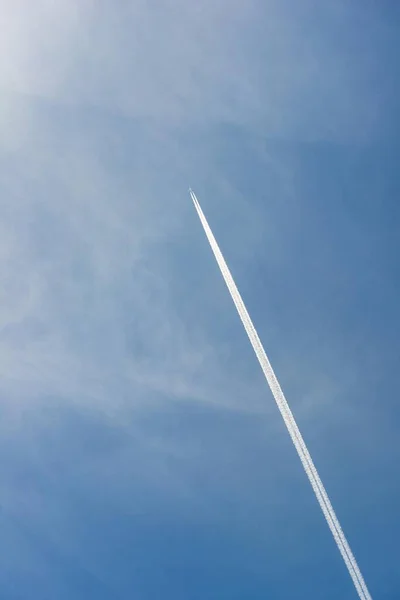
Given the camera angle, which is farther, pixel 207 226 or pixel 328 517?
pixel 328 517

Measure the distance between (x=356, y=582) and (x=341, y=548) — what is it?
765 cm

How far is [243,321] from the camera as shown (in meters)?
99.1

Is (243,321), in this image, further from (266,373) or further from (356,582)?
(356,582)

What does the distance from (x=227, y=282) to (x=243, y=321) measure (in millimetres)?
7618

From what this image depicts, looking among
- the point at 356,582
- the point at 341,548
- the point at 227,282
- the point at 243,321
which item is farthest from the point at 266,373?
the point at 356,582

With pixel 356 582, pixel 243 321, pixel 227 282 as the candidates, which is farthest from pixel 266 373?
pixel 356 582

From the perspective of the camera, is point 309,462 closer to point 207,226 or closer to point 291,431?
point 291,431

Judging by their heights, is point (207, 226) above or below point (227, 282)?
above

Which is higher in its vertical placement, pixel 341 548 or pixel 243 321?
pixel 243 321

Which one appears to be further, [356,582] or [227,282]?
[356,582]

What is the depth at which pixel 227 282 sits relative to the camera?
97.5 metres

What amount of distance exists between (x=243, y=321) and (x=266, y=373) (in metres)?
10.3

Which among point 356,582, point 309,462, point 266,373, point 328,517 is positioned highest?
point 266,373

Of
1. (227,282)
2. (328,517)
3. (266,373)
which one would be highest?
(227,282)
